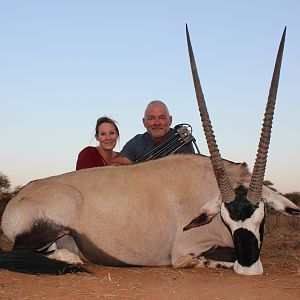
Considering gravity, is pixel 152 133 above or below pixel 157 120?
below

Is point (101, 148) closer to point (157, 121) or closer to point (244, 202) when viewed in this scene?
point (157, 121)

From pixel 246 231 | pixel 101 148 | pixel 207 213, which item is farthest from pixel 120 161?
pixel 246 231

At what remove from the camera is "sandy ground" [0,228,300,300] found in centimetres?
343

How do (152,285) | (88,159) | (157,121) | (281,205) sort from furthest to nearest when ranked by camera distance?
1. (157,121)
2. (88,159)
3. (281,205)
4. (152,285)

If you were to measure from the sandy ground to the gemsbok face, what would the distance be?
0.16 metres

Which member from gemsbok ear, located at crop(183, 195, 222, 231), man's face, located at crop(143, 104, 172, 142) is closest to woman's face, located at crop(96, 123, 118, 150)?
man's face, located at crop(143, 104, 172, 142)

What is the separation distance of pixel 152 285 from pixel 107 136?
3053 mm

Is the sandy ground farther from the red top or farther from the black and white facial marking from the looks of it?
the red top

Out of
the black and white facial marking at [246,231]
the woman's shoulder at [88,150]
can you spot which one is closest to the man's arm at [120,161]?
the woman's shoulder at [88,150]

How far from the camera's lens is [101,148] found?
676 centimetres

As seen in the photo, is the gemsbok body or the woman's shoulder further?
the woman's shoulder

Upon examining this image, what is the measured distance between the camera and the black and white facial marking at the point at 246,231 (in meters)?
4.21

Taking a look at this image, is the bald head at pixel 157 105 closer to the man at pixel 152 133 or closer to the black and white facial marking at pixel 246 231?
the man at pixel 152 133

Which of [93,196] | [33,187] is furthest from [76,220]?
[33,187]
